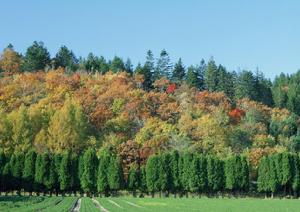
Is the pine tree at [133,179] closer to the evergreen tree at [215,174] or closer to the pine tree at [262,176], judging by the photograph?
the evergreen tree at [215,174]

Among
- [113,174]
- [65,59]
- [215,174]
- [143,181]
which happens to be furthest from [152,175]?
[65,59]

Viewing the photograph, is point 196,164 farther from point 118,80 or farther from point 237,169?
point 118,80

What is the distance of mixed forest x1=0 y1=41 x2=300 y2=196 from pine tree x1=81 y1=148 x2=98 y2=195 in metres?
0.16

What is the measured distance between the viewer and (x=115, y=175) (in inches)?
3533

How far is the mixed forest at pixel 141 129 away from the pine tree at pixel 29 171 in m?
0.16

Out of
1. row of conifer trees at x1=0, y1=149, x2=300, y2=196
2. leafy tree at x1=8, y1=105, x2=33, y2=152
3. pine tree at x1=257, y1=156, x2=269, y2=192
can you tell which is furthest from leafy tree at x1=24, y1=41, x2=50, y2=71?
pine tree at x1=257, y1=156, x2=269, y2=192

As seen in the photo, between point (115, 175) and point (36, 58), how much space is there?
79048mm

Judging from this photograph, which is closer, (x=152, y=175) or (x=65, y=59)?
(x=152, y=175)

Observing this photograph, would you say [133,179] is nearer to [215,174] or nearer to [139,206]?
[215,174]

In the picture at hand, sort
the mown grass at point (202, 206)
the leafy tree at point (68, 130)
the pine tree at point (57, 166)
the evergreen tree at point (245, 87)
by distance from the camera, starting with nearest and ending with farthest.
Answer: the mown grass at point (202, 206) → the pine tree at point (57, 166) → the leafy tree at point (68, 130) → the evergreen tree at point (245, 87)

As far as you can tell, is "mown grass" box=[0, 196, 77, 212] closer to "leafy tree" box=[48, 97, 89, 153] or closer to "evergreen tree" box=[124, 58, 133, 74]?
"leafy tree" box=[48, 97, 89, 153]

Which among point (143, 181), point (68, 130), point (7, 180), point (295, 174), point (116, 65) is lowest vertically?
point (7, 180)

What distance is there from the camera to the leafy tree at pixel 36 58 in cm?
15850

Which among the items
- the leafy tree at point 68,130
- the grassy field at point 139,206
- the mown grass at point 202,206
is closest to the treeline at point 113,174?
the leafy tree at point 68,130
